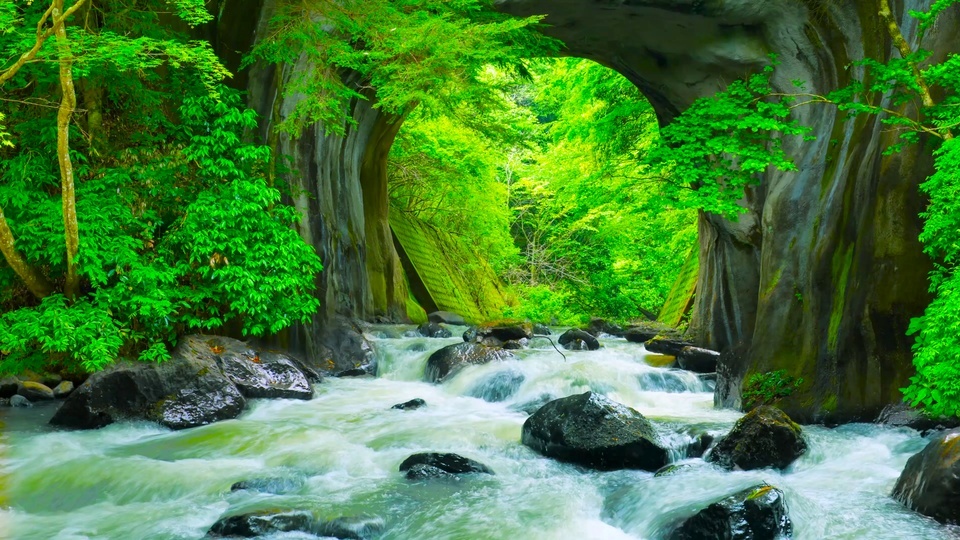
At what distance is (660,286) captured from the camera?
20609 mm

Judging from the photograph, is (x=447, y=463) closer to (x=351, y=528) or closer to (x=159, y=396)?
(x=351, y=528)

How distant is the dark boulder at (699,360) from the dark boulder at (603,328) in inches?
199

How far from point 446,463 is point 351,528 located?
1.57m

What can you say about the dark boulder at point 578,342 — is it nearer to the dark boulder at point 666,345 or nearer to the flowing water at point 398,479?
the dark boulder at point 666,345

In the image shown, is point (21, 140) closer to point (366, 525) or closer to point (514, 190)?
point (366, 525)

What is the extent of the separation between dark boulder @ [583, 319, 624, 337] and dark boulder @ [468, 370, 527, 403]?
6.68m

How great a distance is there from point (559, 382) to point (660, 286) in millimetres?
10757

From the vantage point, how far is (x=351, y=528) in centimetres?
561

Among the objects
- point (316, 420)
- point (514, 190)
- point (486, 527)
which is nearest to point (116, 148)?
point (316, 420)

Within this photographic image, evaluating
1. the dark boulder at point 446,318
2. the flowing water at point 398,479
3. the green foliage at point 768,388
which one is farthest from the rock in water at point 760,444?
the dark boulder at point 446,318

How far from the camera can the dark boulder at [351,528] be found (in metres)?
5.58

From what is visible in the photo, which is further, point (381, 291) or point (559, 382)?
point (381, 291)

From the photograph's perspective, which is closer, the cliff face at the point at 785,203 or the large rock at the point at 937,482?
the large rock at the point at 937,482

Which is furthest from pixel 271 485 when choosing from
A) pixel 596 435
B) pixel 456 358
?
pixel 456 358
